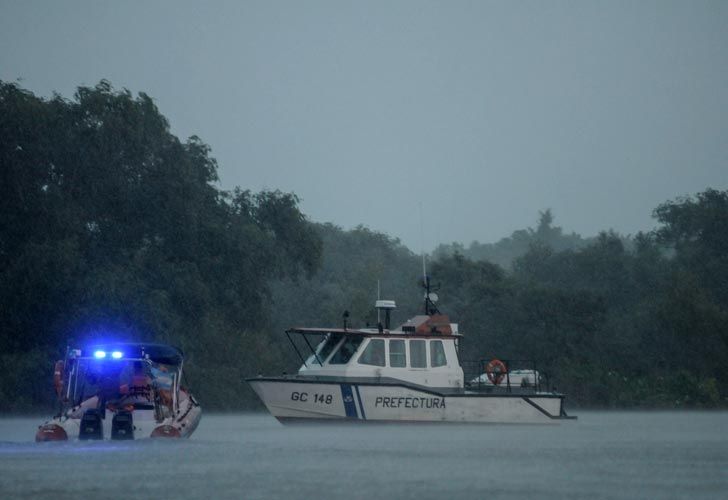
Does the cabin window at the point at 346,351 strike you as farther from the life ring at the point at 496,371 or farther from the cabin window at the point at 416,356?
the life ring at the point at 496,371

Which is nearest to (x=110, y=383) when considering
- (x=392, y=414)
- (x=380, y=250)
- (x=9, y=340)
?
(x=392, y=414)

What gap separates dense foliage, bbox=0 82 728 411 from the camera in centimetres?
4538

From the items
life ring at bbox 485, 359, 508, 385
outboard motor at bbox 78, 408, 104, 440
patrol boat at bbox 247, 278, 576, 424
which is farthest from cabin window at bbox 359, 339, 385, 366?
outboard motor at bbox 78, 408, 104, 440

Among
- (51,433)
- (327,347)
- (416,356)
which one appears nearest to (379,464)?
(51,433)

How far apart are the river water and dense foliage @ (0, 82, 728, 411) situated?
8579 mm

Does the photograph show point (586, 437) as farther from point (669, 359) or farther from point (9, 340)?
point (669, 359)

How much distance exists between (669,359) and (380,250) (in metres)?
53.9

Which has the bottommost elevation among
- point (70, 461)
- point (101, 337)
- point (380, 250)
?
point (70, 461)

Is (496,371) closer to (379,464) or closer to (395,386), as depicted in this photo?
(395,386)

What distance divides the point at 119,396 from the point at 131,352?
1.08 m

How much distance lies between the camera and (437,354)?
35625 millimetres

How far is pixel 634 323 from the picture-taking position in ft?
215

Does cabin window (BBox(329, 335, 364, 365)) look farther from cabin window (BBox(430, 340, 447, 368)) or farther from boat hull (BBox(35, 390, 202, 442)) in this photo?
boat hull (BBox(35, 390, 202, 442))

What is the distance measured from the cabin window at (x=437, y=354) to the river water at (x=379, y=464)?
184cm
